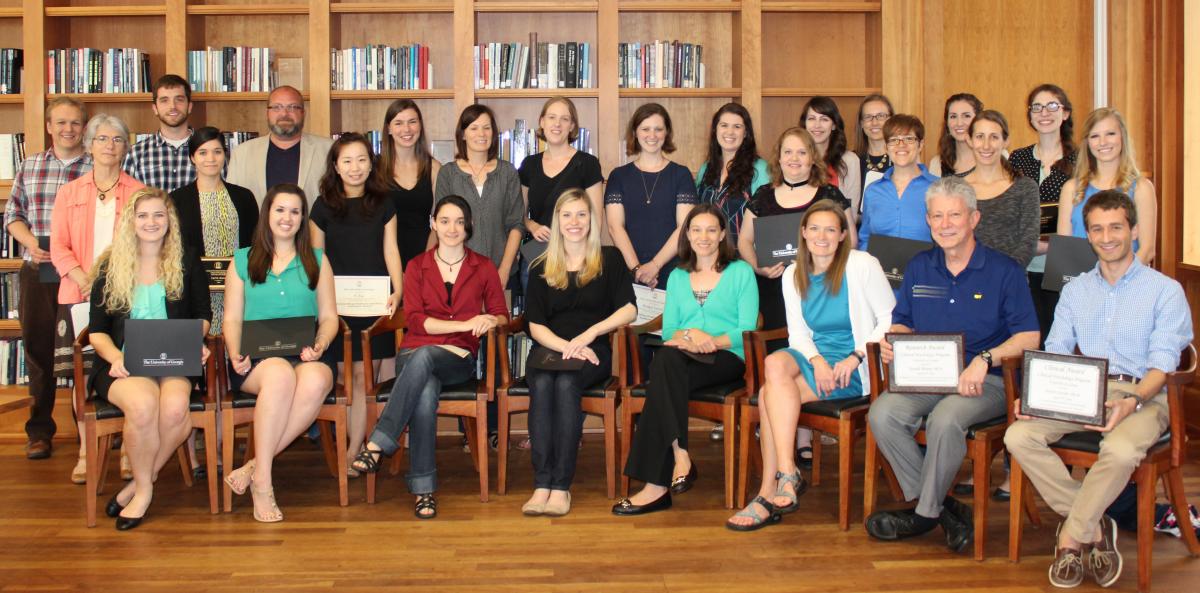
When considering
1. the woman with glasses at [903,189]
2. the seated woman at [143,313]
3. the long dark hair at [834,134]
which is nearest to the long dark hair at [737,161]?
the long dark hair at [834,134]

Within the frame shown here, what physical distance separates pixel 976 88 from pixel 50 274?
5.17 m

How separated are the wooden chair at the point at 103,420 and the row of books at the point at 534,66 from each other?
8.66ft

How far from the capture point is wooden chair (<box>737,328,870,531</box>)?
12.9ft

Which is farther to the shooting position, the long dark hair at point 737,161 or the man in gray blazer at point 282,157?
the man in gray blazer at point 282,157

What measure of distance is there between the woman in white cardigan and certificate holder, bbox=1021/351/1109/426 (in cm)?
72

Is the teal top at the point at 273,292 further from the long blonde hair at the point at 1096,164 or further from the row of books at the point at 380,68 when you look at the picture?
the long blonde hair at the point at 1096,164

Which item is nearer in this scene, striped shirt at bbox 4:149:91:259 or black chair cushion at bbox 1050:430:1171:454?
black chair cushion at bbox 1050:430:1171:454

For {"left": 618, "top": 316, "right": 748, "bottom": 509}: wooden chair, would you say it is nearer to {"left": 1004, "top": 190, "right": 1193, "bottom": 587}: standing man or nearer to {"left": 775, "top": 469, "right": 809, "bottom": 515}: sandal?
{"left": 775, "top": 469, "right": 809, "bottom": 515}: sandal

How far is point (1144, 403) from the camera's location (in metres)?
3.45

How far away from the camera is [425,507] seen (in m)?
4.16

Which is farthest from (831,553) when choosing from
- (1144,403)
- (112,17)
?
(112,17)

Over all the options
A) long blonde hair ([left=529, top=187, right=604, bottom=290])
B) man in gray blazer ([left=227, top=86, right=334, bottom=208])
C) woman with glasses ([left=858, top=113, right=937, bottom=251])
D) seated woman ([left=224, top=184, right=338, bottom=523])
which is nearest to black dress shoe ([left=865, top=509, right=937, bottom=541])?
woman with glasses ([left=858, top=113, right=937, bottom=251])

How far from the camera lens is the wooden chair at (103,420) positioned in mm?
4066

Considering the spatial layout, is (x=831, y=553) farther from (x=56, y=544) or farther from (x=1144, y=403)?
(x=56, y=544)
